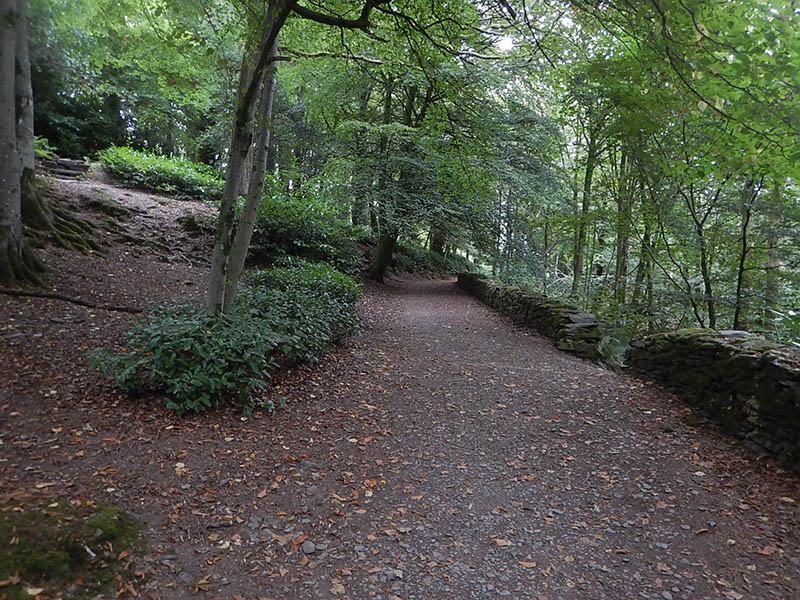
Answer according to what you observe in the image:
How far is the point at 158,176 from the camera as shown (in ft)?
43.1

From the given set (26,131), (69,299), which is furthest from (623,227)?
(26,131)

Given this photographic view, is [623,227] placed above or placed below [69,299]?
above

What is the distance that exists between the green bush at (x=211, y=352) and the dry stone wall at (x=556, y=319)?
4.68 meters

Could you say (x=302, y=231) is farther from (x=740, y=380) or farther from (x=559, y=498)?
(x=740, y=380)

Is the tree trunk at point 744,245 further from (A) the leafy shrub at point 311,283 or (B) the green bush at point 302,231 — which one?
(B) the green bush at point 302,231

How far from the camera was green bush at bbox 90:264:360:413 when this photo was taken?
13.4ft

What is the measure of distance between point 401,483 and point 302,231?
8.45m

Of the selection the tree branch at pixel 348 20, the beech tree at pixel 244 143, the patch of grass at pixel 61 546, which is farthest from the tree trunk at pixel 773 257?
the patch of grass at pixel 61 546

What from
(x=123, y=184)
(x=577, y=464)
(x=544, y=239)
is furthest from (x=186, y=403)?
(x=544, y=239)

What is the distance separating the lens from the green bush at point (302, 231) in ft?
34.2

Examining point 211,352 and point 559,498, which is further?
point 211,352

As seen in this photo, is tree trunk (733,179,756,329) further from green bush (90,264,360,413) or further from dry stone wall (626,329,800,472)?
green bush (90,264,360,413)

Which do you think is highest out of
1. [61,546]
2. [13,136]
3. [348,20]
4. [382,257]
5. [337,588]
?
[348,20]

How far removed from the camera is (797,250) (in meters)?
6.89
